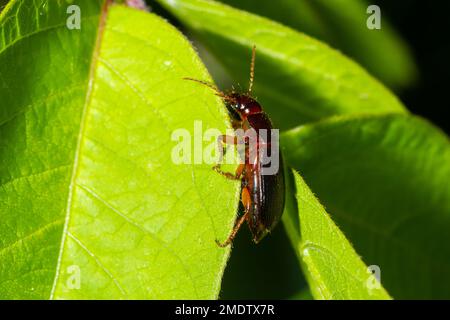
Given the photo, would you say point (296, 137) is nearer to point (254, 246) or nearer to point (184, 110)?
point (184, 110)

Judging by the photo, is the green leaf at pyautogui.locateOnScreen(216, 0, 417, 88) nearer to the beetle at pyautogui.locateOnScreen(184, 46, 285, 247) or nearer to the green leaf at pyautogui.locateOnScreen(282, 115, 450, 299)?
the beetle at pyautogui.locateOnScreen(184, 46, 285, 247)

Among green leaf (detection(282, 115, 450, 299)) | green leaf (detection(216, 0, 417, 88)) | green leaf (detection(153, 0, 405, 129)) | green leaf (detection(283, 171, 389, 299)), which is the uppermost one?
green leaf (detection(216, 0, 417, 88))

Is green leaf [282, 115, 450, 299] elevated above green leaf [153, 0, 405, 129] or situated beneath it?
situated beneath

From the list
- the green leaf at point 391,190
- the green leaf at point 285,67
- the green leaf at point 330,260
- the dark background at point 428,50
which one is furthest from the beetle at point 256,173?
the dark background at point 428,50

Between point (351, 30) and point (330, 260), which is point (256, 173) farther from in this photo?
point (351, 30)

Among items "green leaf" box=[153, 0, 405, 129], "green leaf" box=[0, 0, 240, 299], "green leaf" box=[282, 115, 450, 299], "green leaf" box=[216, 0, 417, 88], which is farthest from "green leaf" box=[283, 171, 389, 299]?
"green leaf" box=[216, 0, 417, 88]

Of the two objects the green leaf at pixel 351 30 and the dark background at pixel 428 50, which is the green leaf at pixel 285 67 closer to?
the green leaf at pixel 351 30
